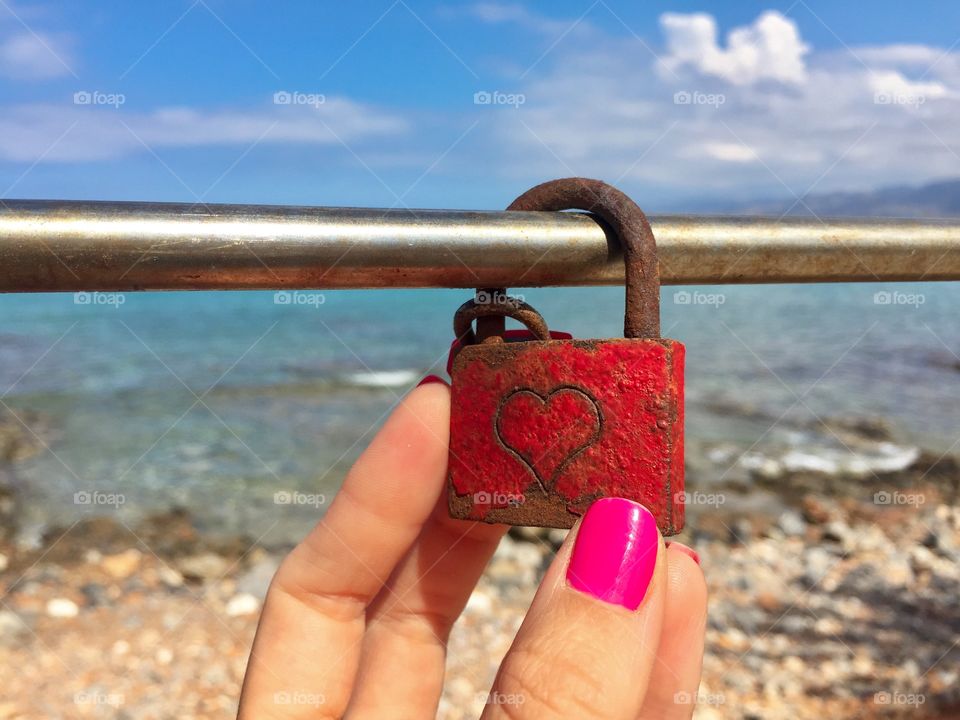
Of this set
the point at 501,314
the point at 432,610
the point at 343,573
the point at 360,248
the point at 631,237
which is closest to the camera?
the point at 360,248

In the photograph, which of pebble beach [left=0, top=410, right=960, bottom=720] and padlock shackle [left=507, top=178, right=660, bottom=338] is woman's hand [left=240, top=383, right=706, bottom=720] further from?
pebble beach [left=0, top=410, right=960, bottom=720]

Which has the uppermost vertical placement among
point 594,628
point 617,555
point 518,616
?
point 617,555

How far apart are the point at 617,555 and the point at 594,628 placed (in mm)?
110

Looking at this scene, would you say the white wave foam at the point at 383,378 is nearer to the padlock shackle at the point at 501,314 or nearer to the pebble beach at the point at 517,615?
the pebble beach at the point at 517,615

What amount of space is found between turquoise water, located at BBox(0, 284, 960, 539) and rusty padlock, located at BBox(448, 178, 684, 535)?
1729 millimetres

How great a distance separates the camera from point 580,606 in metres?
1.11

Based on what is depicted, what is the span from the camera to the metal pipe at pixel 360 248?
36.5 inches

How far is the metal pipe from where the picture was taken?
3.04ft

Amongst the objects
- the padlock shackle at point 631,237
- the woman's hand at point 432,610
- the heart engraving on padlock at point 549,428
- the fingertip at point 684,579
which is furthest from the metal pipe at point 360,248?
the fingertip at point 684,579

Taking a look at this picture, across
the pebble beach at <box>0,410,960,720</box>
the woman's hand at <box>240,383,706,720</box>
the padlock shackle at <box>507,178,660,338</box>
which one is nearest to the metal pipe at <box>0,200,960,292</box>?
the padlock shackle at <box>507,178,660,338</box>

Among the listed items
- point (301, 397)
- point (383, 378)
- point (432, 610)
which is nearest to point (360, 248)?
point (432, 610)

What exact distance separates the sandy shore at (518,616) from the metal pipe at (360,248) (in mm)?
3166

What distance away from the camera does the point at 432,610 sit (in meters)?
1.70

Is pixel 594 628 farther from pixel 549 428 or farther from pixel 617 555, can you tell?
pixel 549 428
